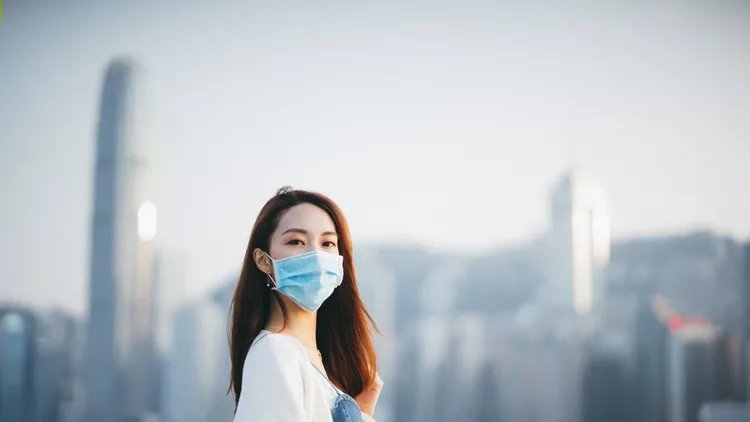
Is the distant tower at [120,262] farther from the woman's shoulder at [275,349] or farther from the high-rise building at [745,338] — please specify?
the woman's shoulder at [275,349]

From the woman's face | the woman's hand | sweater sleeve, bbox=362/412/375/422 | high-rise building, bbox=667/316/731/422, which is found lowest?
high-rise building, bbox=667/316/731/422

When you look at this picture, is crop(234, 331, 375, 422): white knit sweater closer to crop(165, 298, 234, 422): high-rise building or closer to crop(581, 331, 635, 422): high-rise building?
crop(165, 298, 234, 422): high-rise building

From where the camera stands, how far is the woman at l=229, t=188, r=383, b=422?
1.53 meters

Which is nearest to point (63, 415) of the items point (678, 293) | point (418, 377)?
point (418, 377)

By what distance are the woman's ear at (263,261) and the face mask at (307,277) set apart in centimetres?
1

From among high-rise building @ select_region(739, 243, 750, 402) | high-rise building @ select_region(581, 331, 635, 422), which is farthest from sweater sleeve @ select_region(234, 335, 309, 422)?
high-rise building @ select_region(739, 243, 750, 402)

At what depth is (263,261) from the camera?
5.72 ft

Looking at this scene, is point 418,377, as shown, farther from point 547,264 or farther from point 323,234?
point 323,234

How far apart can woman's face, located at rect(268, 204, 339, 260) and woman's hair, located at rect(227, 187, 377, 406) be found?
0.04 ft

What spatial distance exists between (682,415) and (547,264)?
12.1m

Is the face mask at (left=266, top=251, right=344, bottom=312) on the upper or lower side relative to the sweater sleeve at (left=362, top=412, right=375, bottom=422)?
upper

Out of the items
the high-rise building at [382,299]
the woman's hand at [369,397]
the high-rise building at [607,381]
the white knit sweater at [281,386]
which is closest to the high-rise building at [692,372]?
the high-rise building at [607,381]

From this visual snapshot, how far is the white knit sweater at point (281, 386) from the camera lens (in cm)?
149

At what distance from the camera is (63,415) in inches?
1716
